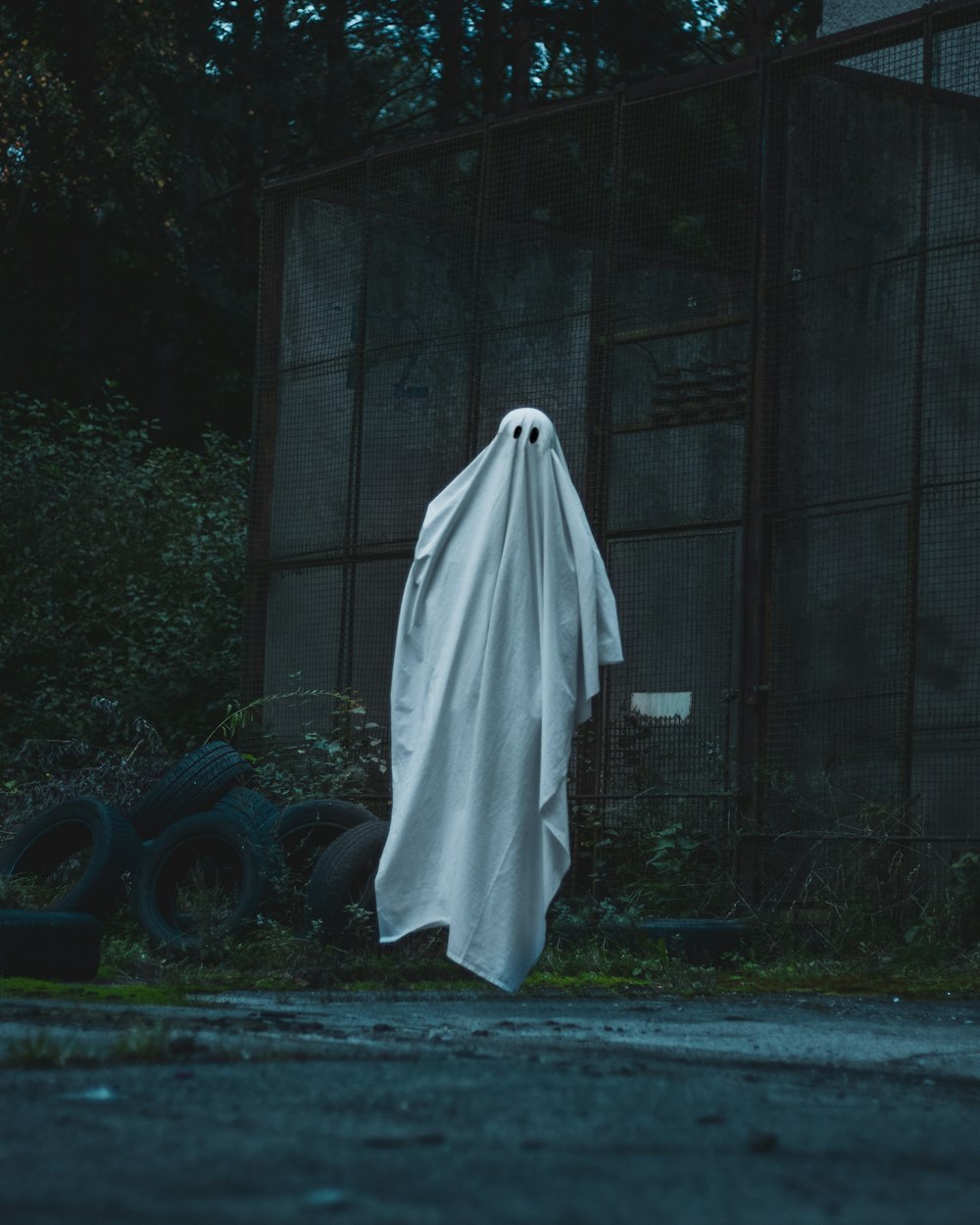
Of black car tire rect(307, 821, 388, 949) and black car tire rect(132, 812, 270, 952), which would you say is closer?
black car tire rect(307, 821, 388, 949)

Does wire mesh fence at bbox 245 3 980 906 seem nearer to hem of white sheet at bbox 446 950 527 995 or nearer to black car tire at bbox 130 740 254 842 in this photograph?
black car tire at bbox 130 740 254 842

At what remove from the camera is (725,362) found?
32.6 feet

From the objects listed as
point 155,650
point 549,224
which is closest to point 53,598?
point 155,650

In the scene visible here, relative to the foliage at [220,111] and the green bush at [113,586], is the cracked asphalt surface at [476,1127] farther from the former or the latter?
the foliage at [220,111]

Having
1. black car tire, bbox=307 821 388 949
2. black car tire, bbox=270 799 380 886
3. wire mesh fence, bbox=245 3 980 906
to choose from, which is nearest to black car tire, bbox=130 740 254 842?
black car tire, bbox=270 799 380 886

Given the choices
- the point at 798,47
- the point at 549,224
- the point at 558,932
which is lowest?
the point at 558,932

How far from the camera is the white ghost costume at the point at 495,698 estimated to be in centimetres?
622

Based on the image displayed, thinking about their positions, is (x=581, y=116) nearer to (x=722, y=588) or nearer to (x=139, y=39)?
(x=722, y=588)

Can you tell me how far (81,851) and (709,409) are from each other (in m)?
4.01

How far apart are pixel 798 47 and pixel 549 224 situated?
1782 mm

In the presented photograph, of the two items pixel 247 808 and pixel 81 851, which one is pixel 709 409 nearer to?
pixel 247 808

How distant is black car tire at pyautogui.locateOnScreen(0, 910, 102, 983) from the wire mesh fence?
358cm

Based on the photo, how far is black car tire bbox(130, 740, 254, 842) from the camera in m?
8.62

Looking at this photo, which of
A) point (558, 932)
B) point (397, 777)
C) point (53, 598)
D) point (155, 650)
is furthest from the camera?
point (53, 598)
